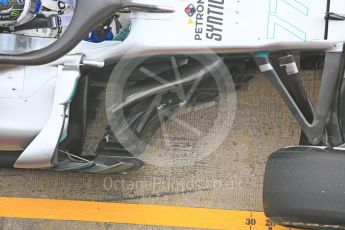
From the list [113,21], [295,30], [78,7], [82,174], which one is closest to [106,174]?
[82,174]

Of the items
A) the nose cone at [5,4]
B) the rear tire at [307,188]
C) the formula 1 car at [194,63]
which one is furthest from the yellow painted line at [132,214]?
the nose cone at [5,4]

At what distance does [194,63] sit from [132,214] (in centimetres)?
87

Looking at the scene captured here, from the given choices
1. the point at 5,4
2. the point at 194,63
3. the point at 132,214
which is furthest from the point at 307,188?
the point at 5,4

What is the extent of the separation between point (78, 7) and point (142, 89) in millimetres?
525

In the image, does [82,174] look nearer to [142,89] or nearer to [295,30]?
[142,89]

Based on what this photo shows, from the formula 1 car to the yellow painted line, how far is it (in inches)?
→ 16.0

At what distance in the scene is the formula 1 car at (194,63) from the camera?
2.30 meters

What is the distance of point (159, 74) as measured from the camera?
2.70m

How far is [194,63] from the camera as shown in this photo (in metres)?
2.62

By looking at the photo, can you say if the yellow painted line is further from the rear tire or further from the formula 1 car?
the rear tire

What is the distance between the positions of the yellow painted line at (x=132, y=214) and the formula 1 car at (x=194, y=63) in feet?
1.33

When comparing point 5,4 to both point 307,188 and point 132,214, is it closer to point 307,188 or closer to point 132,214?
point 132,214

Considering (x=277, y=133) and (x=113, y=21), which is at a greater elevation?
(x=113, y=21)

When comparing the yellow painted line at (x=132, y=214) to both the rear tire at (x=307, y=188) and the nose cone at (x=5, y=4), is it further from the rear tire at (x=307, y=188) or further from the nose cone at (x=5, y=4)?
the nose cone at (x=5, y=4)
